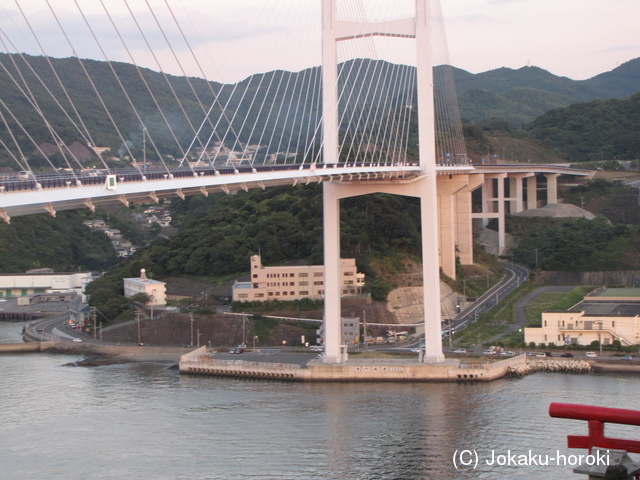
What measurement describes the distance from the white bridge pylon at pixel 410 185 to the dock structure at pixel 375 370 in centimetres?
22

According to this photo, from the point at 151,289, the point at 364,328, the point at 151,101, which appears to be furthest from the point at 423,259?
the point at 151,101

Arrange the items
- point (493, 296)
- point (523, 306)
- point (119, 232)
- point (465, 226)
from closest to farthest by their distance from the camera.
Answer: point (523, 306) < point (493, 296) < point (465, 226) < point (119, 232)

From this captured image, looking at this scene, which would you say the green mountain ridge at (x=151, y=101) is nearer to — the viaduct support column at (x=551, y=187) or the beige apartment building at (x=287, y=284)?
the beige apartment building at (x=287, y=284)

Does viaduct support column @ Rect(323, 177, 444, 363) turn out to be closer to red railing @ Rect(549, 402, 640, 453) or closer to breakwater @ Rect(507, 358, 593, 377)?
breakwater @ Rect(507, 358, 593, 377)

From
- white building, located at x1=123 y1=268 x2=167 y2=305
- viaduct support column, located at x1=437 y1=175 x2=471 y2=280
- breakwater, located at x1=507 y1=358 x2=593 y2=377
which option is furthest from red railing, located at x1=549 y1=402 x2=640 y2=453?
viaduct support column, located at x1=437 y1=175 x2=471 y2=280

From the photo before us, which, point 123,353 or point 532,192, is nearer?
point 123,353

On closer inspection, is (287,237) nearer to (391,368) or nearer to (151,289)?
(151,289)

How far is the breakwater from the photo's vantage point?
44.6 ft

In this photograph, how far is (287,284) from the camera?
17234mm

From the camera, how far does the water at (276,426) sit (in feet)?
28.6

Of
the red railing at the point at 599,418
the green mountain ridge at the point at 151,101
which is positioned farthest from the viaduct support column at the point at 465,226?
the red railing at the point at 599,418

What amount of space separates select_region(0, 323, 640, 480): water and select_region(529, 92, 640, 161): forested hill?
73.7 feet

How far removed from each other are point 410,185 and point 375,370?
2417 millimetres

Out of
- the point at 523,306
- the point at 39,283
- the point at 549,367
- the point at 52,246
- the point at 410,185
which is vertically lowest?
the point at 549,367
